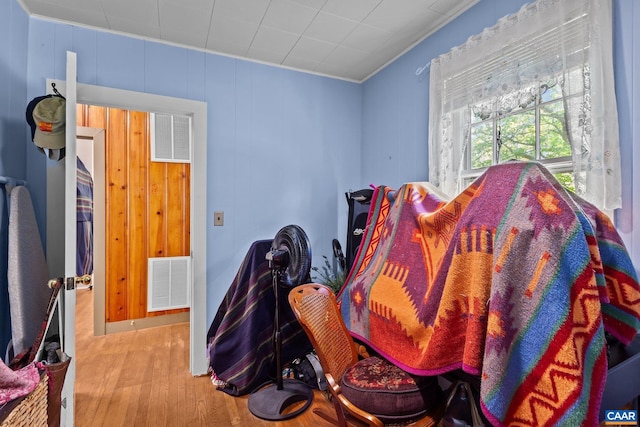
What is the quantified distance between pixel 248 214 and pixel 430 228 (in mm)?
1740

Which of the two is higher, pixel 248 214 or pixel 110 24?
pixel 110 24

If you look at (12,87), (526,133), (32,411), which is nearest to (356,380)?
(32,411)

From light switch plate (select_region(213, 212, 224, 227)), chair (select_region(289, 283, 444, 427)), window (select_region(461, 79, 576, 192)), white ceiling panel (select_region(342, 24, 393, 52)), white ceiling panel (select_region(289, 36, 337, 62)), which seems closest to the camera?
chair (select_region(289, 283, 444, 427))

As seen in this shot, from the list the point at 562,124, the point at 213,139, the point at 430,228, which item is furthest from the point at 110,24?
the point at 562,124

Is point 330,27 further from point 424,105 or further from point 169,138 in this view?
point 169,138

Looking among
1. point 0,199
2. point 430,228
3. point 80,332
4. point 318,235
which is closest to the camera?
point 430,228

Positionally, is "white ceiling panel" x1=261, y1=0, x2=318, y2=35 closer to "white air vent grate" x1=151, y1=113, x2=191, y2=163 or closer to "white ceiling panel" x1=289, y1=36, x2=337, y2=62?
"white ceiling panel" x1=289, y1=36, x2=337, y2=62

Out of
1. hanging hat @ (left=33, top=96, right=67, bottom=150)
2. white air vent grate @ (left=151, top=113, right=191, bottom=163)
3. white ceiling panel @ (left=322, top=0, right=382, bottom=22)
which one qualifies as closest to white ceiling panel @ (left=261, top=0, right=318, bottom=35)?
white ceiling panel @ (left=322, top=0, right=382, bottom=22)

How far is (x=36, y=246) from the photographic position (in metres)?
1.75

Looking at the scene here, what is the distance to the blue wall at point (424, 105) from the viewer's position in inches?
48.8

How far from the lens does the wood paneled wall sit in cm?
315

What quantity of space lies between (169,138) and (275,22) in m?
1.88

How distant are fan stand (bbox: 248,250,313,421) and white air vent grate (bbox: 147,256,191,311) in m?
1.62

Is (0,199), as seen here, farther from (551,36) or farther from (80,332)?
(551,36)
